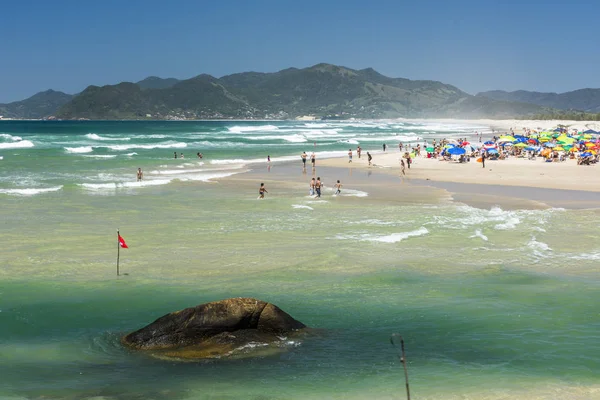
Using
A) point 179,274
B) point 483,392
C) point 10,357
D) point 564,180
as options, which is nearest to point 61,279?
point 179,274

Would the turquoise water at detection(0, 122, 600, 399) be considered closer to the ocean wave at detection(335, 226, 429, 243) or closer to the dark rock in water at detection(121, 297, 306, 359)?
the ocean wave at detection(335, 226, 429, 243)

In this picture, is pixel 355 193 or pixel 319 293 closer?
pixel 319 293

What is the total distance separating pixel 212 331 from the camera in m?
11.6

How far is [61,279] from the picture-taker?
57.5 ft

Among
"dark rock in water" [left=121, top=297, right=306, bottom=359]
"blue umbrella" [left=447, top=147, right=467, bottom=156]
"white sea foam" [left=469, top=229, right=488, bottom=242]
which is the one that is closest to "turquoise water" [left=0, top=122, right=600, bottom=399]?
"white sea foam" [left=469, top=229, right=488, bottom=242]

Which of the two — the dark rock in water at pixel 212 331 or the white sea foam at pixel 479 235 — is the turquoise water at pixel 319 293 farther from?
the dark rock in water at pixel 212 331

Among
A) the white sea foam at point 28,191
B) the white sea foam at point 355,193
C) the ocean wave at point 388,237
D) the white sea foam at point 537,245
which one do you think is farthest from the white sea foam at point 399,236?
the white sea foam at point 28,191

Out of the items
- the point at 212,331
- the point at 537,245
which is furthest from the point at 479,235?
the point at 212,331

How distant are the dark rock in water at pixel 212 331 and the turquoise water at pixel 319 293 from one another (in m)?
0.37

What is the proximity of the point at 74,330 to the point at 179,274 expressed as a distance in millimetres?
5095

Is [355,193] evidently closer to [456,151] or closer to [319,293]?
[319,293]

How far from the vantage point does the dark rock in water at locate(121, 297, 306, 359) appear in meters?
11.5

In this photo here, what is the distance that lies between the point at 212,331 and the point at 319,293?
4804 mm

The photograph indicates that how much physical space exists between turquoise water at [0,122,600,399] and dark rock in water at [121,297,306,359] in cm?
Answer: 37
